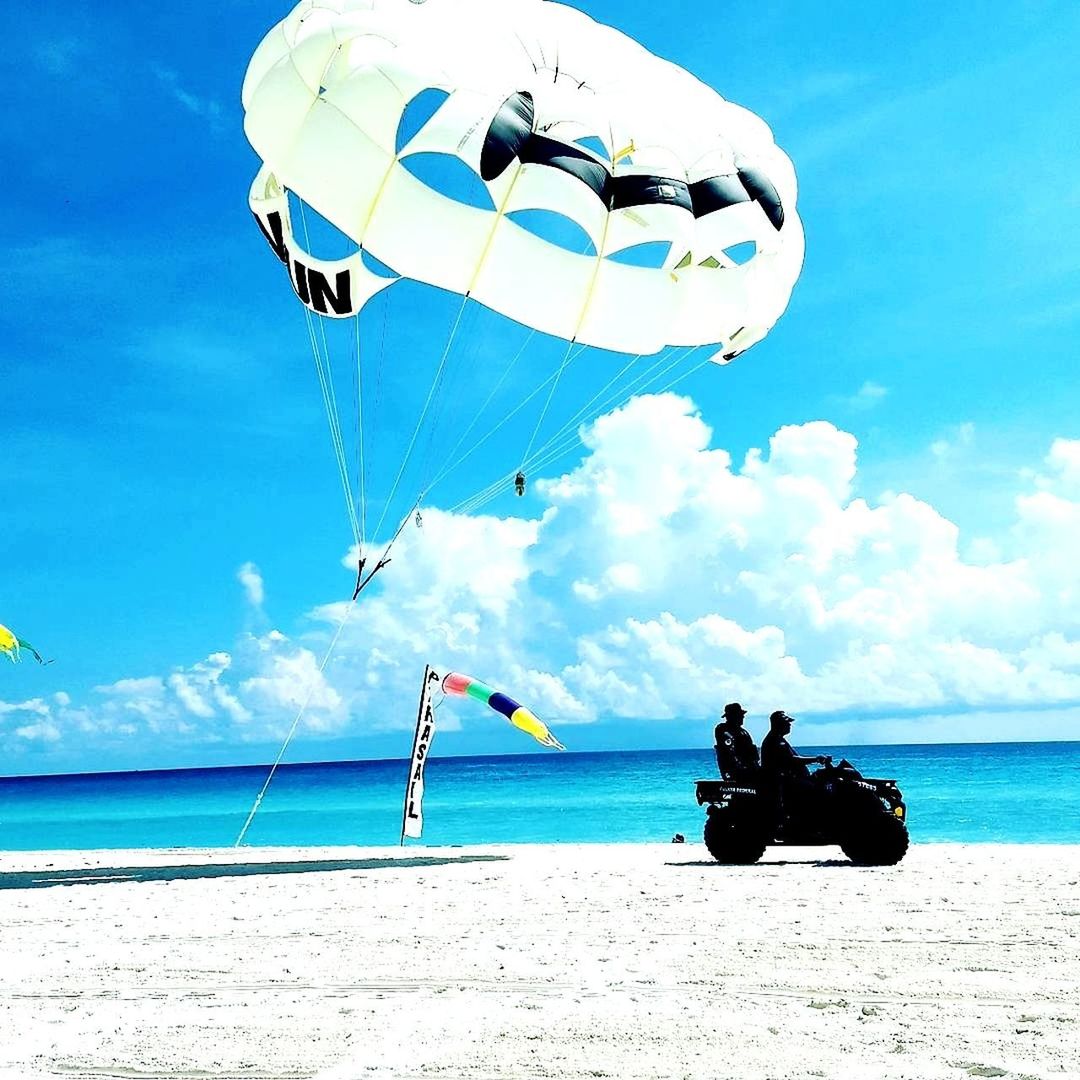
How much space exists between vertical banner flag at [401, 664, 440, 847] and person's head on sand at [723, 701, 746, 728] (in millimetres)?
4339

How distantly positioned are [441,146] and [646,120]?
225 centimetres

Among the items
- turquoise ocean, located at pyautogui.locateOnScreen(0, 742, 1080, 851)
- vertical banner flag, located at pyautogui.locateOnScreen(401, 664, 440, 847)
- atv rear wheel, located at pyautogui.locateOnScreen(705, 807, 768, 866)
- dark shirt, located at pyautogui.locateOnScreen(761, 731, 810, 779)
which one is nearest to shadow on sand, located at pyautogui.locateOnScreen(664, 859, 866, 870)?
atv rear wheel, located at pyautogui.locateOnScreen(705, 807, 768, 866)

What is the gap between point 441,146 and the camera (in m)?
11.0

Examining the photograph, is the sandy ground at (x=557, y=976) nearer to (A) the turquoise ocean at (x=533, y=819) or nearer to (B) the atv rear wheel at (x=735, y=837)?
(B) the atv rear wheel at (x=735, y=837)

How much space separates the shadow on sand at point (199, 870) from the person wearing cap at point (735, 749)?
11.5 feet

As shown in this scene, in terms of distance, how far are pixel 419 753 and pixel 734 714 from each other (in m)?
4.54

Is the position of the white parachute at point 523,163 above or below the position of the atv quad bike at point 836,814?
above

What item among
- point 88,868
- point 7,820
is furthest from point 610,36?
point 7,820

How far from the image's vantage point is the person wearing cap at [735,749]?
12.2 meters

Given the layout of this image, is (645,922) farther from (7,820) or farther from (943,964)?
(7,820)

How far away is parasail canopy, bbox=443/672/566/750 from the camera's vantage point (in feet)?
51.5

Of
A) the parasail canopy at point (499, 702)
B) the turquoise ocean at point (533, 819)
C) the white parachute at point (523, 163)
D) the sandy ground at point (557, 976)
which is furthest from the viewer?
the turquoise ocean at point (533, 819)

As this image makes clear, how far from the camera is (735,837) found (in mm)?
12492

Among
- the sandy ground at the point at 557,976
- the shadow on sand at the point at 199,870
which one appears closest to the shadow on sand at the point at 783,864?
the sandy ground at the point at 557,976
